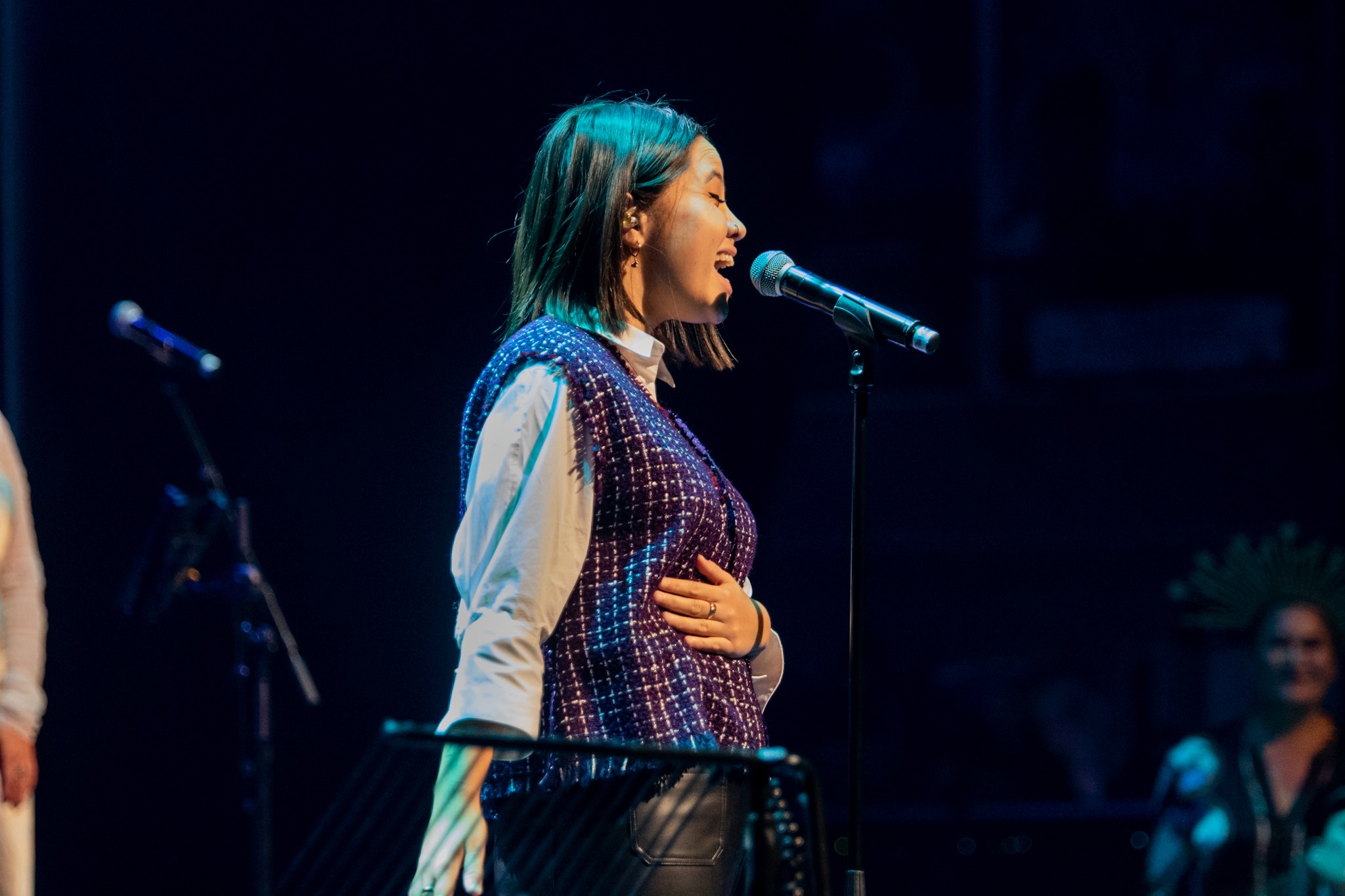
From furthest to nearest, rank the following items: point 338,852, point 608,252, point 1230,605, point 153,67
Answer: point 1230,605, point 153,67, point 608,252, point 338,852

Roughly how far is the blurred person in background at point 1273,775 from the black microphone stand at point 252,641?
101 inches

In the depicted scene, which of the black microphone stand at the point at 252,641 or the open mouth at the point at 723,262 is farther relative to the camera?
the black microphone stand at the point at 252,641

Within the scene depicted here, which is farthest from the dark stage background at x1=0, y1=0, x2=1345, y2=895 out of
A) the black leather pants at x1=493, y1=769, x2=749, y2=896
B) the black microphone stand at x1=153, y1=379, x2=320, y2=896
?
the black leather pants at x1=493, y1=769, x2=749, y2=896

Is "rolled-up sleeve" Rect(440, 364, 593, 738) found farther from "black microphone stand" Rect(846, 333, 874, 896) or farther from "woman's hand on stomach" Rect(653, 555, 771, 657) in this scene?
"black microphone stand" Rect(846, 333, 874, 896)

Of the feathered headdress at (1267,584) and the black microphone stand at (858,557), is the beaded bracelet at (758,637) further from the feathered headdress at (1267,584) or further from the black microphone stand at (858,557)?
the feathered headdress at (1267,584)

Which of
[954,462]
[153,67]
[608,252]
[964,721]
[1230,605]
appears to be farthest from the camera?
[954,462]

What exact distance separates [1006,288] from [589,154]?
586cm

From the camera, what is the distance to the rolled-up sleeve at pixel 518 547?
4.61 feet

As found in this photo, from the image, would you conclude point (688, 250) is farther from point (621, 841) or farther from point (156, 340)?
point (156, 340)

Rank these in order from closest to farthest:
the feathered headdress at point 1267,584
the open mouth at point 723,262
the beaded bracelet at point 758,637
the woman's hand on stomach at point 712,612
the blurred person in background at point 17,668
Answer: the woman's hand on stomach at point 712,612 → the beaded bracelet at point 758,637 → the open mouth at point 723,262 → the blurred person in background at point 17,668 → the feathered headdress at point 1267,584

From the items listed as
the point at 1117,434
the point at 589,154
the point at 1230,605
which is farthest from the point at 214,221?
the point at 1117,434

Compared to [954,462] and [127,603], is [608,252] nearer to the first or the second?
[127,603]

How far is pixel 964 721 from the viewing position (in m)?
6.50

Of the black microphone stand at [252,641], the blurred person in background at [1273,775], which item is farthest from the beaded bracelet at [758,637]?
the blurred person in background at [1273,775]
